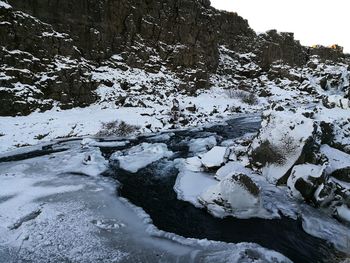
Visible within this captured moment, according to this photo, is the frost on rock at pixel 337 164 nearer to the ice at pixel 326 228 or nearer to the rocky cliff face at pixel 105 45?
the ice at pixel 326 228

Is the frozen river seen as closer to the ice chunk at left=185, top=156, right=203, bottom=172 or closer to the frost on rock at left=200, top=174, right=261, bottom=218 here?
the frost on rock at left=200, top=174, right=261, bottom=218

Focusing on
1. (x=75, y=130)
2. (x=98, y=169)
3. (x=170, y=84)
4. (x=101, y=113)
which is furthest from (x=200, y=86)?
(x=98, y=169)

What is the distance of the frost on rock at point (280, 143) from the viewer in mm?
14195

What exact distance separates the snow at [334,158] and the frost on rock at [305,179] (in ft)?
3.51

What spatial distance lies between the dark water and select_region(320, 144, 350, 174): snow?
421 cm

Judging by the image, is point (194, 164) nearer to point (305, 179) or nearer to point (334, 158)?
point (305, 179)

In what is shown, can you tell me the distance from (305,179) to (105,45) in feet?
108

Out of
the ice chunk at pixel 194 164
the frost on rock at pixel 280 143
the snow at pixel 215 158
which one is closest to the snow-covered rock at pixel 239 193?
the frost on rock at pixel 280 143

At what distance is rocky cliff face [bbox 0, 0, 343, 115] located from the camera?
Answer: 28.0 m

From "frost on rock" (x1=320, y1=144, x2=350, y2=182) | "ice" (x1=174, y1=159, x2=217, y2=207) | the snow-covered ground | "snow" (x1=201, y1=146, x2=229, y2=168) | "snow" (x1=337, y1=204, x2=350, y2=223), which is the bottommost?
the snow-covered ground

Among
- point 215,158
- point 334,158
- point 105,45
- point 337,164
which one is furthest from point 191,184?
point 105,45

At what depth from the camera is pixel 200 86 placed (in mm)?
48281

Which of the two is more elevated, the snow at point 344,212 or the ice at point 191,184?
the snow at point 344,212

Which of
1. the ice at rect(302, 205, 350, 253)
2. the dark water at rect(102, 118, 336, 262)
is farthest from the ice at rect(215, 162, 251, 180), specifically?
the ice at rect(302, 205, 350, 253)
